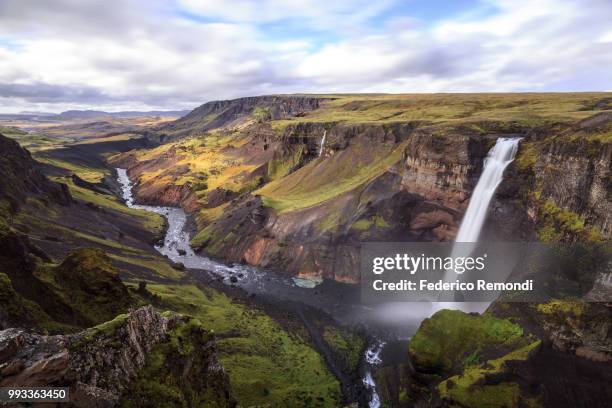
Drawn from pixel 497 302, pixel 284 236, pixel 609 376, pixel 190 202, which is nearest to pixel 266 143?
pixel 190 202

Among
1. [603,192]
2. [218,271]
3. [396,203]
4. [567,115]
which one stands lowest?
[218,271]

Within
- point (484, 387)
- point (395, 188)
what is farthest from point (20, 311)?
point (395, 188)

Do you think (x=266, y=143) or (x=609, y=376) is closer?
(x=609, y=376)

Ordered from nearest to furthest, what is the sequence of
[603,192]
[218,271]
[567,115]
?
1. [603,192]
2. [567,115]
3. [218,271]

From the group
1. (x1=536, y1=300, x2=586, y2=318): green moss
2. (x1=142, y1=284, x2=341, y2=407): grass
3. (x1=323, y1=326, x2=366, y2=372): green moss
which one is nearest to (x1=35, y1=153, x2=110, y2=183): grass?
(x1=142, y1=284, x2=341, y2=407): grass

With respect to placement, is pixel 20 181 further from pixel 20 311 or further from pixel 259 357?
pixel 20 311

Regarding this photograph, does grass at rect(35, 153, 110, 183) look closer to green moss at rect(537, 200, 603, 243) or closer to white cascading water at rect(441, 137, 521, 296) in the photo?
white cascading water at rect(441, 137, 521, 296)

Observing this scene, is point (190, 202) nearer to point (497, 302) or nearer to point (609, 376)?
point (497, 302)
